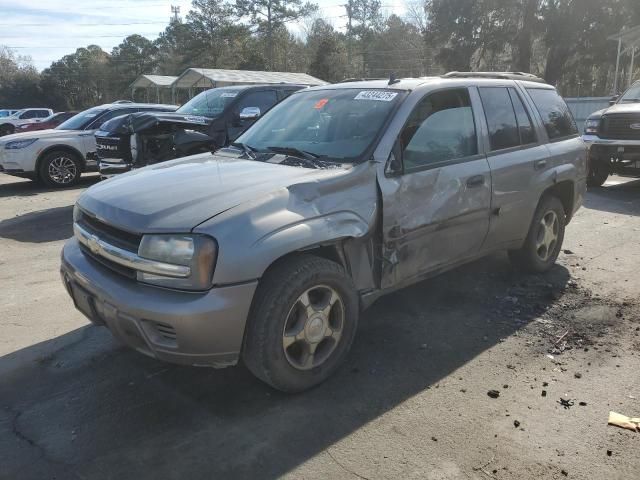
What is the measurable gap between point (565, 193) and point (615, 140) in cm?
543

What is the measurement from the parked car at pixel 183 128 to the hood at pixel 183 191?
3.53m

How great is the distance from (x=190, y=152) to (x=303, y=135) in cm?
416

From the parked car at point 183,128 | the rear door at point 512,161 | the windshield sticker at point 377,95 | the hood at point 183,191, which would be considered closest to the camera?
the hood at point 183,191

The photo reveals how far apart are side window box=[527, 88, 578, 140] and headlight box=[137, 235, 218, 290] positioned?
364 cm

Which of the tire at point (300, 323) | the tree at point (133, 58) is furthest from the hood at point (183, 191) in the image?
the tree at point (133, 58)

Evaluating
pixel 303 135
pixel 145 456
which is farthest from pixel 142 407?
pixel 303 135

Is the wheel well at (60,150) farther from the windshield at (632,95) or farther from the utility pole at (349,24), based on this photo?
the utility pole at (349,24)

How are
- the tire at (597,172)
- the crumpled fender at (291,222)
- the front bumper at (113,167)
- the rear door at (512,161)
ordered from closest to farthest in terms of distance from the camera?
the crumpled fender at (291,222) < the rear door at (512,161) < the front bumper at (113,167) < the tire at (597,172)

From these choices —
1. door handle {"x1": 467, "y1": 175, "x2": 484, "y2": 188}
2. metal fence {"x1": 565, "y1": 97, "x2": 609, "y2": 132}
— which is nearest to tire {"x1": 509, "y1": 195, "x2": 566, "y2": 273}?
door handle {"x1": 467, "y1": 175, "x2": 484, "y2": 188}

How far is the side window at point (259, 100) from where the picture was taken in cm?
902

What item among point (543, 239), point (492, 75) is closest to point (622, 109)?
point (543, 239)

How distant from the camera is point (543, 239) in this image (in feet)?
17.0

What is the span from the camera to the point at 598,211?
27.7ft

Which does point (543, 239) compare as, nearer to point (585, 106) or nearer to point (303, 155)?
point (303, 155)
